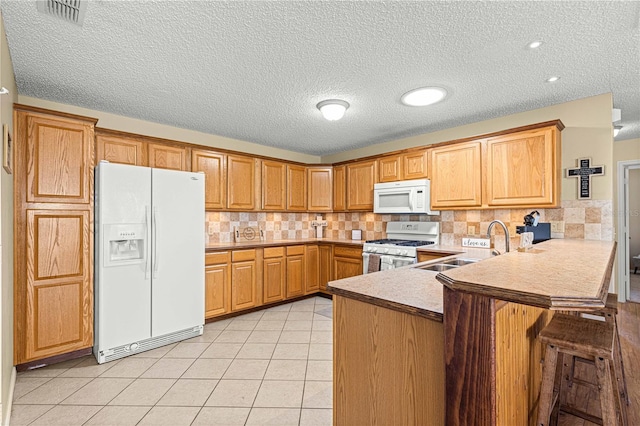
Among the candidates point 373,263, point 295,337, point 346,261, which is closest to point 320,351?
point 295,337

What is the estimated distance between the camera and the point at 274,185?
4430 millimetres

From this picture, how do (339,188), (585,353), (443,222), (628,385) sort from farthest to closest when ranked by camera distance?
(339,188)
(443,222)
(628,385)
(585,353)

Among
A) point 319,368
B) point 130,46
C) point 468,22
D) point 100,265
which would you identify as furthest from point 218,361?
point 468,22

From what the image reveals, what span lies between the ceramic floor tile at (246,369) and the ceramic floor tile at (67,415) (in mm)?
839

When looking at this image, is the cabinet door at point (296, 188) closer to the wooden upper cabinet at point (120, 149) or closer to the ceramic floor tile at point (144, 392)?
the wooden upper cabinet at point (120, 149)

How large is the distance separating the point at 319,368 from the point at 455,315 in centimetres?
178

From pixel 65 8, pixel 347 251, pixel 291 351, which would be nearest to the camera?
pixel 65 8

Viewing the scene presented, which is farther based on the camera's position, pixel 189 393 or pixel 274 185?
pixel 274 185

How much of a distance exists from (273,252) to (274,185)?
38.9 inches

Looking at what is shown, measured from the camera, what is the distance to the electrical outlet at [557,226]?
2.98m

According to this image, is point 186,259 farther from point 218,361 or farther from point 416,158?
point 416,158

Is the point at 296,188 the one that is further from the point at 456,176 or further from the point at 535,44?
the point at 535,44

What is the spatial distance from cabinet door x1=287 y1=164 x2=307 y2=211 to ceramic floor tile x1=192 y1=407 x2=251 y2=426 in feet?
9.73

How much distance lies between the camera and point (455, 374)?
101 cm
